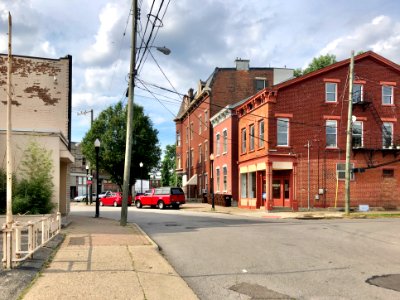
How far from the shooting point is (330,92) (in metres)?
31.8

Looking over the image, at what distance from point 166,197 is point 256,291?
29.1m

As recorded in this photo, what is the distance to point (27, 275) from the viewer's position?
7.59 meters

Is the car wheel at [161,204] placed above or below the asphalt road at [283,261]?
below

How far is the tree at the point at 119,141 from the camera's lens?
50.2 meters

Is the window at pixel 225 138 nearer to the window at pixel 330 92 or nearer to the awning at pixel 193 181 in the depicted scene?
Result: the awning at pixel 193 181

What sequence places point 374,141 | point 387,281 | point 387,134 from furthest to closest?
point 387,134
point 374,141
point 387,281

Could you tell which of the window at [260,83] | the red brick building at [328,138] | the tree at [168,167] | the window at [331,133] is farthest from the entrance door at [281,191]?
the tree at [168,167]

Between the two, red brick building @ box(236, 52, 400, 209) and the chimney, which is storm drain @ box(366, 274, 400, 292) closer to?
red brick building @ box(236, 52, 400, 209)

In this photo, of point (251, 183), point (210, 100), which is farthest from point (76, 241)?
point (210, 100)

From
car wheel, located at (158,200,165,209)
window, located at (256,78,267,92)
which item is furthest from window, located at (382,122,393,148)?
car wheel, located at (158,200,165,209)

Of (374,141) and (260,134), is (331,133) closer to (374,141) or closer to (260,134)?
(374,141)

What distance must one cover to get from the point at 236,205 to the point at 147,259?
28.5 metres

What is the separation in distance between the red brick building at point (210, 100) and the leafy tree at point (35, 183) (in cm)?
2510

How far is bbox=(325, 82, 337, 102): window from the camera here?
3172 cm
